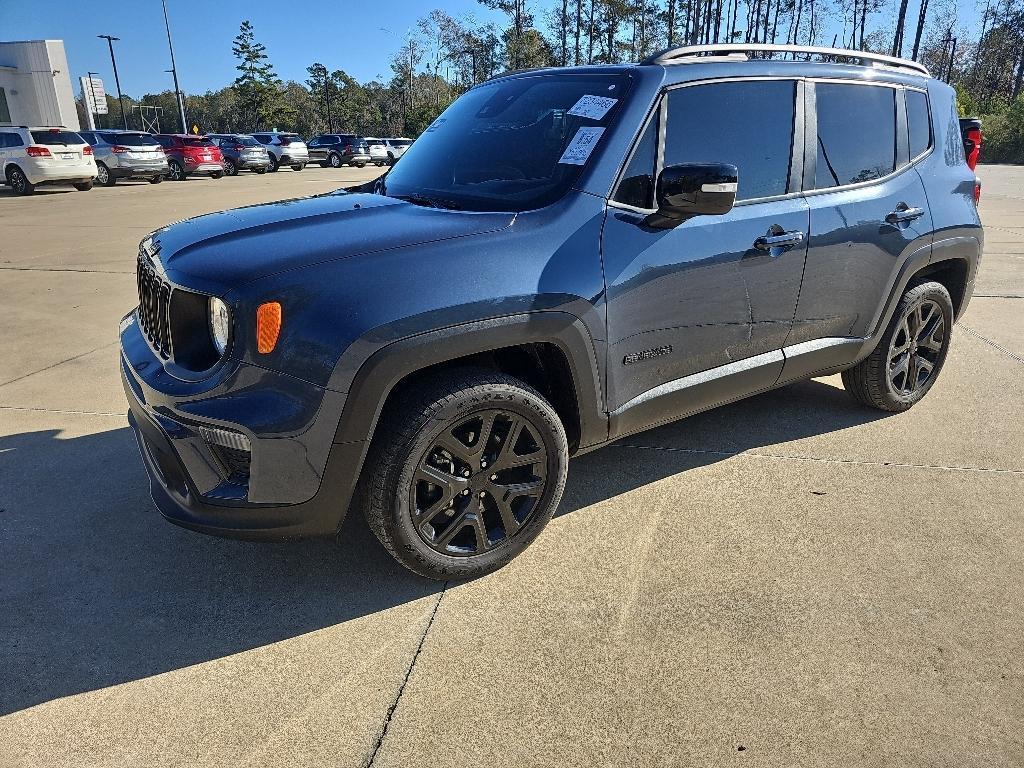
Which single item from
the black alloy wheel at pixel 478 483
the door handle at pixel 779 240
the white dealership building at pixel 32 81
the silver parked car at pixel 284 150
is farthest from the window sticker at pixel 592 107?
Result: the white dealership building at pixel 32 81

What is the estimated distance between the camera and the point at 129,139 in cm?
2347

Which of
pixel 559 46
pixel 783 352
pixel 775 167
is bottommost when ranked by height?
pixel 783 352

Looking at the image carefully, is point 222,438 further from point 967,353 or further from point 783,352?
point 967,353

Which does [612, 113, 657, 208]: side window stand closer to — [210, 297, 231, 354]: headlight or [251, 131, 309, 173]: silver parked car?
[210, 297, 231, 354]: headlight

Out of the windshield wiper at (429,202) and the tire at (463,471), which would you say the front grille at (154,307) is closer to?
the tire at (463,471)

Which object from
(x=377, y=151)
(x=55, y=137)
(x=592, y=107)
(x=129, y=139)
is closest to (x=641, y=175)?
(x=592, y=107)

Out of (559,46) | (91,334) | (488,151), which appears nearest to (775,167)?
(488,151)

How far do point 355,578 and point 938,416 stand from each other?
3.48m

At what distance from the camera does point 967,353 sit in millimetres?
5664

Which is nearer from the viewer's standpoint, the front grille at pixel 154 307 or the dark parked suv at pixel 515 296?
A: the dark parked suv at pixel 515 296

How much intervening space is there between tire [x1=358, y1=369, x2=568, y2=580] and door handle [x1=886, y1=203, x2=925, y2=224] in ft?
7.35

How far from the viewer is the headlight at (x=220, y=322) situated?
234cm

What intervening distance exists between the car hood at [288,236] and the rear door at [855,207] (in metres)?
1.69

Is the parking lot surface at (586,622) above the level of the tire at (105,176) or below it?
below
